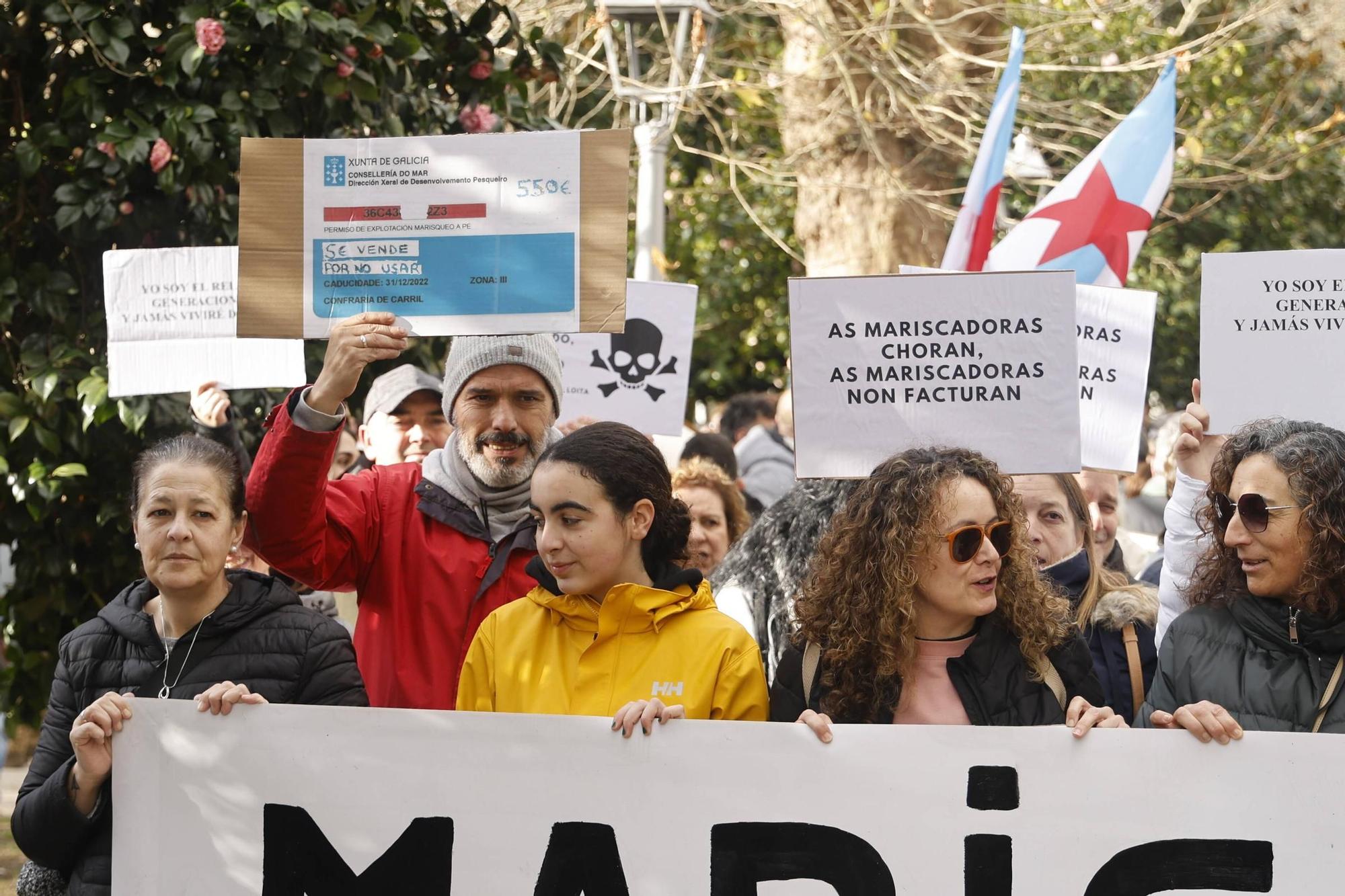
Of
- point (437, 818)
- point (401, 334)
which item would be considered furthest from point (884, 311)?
point (437, 818)

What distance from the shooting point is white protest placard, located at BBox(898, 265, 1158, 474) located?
4.64 metres

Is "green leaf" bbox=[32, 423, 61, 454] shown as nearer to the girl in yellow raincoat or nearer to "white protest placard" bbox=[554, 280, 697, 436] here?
"white protest placard" bbox=[554, 280, 697, 436]

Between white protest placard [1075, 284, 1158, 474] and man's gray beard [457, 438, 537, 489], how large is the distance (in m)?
1.57

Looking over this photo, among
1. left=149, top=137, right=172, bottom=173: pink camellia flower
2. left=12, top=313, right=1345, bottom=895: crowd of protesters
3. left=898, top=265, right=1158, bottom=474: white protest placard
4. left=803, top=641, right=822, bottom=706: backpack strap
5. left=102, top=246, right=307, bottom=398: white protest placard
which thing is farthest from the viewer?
left=149, top=137, right=172, bottom=173: pink camellia flower

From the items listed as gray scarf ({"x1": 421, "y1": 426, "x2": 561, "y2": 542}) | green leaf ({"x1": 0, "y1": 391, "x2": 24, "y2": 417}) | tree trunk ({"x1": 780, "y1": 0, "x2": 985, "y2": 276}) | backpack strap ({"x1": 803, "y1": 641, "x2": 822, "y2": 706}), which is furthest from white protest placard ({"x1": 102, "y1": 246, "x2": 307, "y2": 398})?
tree trunk ({"x1": 780, "y1": 0, "x2": 985, "y2": 276})

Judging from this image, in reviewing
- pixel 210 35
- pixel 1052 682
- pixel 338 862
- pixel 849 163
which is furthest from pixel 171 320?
pixel 849 163

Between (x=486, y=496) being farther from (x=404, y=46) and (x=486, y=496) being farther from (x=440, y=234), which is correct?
(x=404, y=46)

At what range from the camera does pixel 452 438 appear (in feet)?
13.6

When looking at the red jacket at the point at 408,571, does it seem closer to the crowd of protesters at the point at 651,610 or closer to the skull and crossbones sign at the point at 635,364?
the crowd of protesters at the point at 651,610

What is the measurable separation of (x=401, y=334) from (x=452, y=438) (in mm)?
483

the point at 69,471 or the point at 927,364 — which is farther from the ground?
the point at 927,364

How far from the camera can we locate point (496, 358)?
4137mm

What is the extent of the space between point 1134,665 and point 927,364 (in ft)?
2.73

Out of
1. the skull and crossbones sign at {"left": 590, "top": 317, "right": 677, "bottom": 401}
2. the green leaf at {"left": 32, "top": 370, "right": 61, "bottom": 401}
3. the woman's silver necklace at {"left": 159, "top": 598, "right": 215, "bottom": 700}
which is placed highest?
the skull and crossbones sign at {"left": 590, "top": 317, "right": 677, "bottom": 401}
